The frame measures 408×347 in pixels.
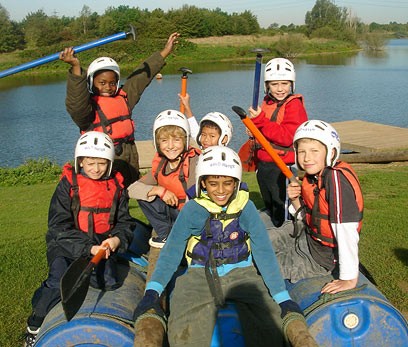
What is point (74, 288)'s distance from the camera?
4.21 meters

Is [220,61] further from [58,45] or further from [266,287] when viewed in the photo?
[266,287]

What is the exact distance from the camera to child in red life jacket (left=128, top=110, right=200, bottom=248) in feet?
18.5

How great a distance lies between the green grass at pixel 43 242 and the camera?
6.54 m

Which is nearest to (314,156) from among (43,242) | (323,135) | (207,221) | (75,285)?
(323,135)

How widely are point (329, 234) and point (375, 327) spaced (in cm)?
86

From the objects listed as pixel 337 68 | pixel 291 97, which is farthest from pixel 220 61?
pixel 291 97

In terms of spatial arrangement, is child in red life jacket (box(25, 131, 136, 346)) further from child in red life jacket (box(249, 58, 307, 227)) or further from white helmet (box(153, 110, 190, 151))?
child in red life jacket (box(249, 58, 307, 227))

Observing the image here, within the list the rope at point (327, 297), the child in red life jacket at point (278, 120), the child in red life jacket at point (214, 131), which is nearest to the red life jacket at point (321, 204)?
the rope at point (327, 297)

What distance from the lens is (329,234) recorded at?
16.0 ft

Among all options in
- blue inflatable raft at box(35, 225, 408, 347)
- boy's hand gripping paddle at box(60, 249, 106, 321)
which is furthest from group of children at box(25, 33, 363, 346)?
boy's hand gripping paddle at box(60, 249, 106, 321)

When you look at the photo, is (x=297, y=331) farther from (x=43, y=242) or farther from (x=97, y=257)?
(x=43, y=242)

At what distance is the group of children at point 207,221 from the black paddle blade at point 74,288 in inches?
14.7

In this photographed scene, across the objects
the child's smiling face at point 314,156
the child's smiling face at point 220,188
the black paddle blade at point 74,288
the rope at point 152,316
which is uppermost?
the child's smiling face at point 314,156

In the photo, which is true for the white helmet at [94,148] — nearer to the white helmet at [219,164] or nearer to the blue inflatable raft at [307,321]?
the white helmet at [219,164]
